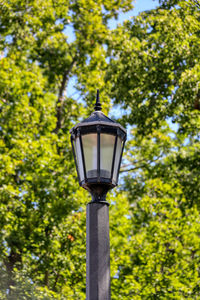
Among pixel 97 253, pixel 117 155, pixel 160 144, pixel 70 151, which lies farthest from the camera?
pixel 160 144

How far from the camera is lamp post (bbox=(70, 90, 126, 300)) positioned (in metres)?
3.16

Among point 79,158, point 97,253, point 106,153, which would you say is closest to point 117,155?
point 106,153

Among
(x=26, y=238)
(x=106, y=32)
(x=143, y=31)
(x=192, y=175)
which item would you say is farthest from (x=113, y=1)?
(x=26, y=238)

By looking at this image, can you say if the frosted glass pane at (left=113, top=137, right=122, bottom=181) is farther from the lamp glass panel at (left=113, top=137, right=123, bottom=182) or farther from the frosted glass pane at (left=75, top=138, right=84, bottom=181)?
the frosted glass pane at (left=75, top=138, right=84, bottom=181)

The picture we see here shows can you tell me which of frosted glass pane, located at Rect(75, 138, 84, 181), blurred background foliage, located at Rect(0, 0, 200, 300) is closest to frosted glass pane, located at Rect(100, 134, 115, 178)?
frosted glass pane, located at Rect(75, 138, 84, 181)

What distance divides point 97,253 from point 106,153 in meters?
0.83

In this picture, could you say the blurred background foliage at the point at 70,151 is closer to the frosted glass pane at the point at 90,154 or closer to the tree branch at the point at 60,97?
the tree branch at the point at 60,97

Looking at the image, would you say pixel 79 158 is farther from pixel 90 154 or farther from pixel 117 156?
pixel 117 156

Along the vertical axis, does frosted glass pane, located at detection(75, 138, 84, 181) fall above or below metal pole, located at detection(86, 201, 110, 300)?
above

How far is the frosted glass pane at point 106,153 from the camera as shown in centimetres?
342

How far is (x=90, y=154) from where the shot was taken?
345cm

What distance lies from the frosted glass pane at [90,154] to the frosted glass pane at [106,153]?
6 centimetres

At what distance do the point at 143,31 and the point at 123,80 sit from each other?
1.56 m

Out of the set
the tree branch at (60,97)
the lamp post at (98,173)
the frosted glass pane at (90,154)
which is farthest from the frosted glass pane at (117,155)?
the tree branch at (60,97)
